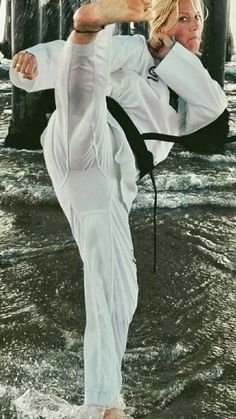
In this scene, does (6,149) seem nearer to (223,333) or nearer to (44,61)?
(223,333)

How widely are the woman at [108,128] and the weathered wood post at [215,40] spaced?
739cm

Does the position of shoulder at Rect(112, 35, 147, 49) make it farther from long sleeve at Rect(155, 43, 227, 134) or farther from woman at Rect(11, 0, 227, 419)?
long sleeve at Rect(155, 43, 227, 134)

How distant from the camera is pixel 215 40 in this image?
10500mm

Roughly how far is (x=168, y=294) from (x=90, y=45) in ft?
8.35

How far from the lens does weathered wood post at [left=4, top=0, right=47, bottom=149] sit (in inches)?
379

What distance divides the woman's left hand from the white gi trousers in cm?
39

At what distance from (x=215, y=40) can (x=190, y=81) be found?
7.66 metres

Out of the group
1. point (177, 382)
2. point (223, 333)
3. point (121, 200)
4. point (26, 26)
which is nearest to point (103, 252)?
point (121, 200)

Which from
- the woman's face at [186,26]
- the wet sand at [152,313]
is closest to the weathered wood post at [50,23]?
the wet sand at [152,313]

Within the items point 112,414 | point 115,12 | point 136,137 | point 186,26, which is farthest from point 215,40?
point 115,12

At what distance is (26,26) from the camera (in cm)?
960

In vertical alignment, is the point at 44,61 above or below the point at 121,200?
above

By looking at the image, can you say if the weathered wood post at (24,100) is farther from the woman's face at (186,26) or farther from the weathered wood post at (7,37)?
the weathered wood post at (7,37)

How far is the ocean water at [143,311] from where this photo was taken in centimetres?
369
